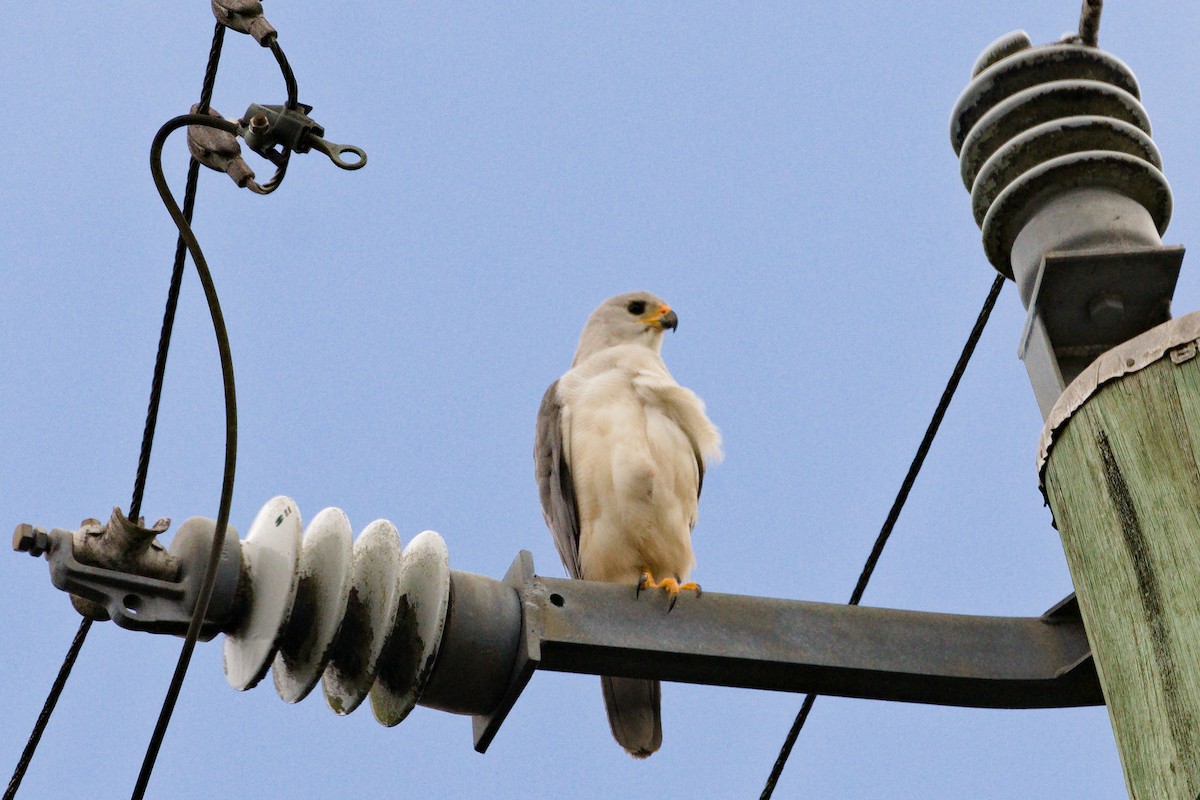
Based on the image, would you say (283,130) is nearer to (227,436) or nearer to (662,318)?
(227,436)

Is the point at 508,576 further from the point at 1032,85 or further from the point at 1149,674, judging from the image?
the point at 1032,85

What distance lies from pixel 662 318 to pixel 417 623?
4180 millimetres

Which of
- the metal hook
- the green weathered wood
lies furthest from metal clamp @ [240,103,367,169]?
the green weathered wood

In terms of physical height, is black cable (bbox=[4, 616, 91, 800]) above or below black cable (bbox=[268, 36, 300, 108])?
below

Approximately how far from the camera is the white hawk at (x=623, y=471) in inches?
201

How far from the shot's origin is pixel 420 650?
2.85 m

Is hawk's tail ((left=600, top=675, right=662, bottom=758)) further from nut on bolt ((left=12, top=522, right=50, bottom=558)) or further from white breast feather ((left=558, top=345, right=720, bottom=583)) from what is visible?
nut on bolt ((left=12, top=522, right=50, bottom=558))

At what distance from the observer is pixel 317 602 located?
286cm

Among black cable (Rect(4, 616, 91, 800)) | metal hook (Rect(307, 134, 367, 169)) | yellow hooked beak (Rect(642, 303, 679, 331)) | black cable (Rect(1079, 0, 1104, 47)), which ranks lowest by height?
black cable (Rect(4, 616, 91, 800))

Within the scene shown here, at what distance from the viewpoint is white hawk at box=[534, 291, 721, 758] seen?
5.11m

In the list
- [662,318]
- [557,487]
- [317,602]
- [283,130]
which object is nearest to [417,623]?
[317,602]

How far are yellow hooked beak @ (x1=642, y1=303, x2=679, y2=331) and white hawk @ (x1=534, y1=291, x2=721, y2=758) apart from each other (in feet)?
4.01

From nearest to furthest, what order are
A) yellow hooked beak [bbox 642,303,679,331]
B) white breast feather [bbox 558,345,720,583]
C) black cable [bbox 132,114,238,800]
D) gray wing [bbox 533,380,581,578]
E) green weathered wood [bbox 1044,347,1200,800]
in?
green weathered wood [bbox 1044,347,1200,800], black cable [bbox 132,114,238,800], white breast feather [bbox 558,345,720,583], gray wing [bbox 533,380,581,578], yellow hooked beak [bbox 642,303,679,331]

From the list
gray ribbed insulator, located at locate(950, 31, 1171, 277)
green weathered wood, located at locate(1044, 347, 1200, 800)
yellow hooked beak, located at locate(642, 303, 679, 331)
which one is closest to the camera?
green weathered wood, located at locate(1044, 347, 1200, 800)
